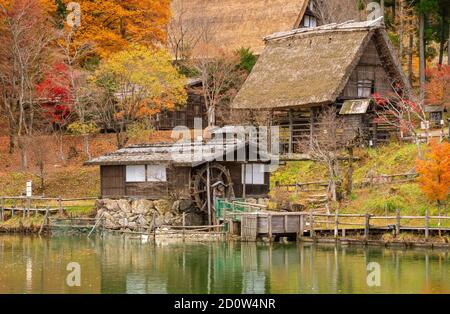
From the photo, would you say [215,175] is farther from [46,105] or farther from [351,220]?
[46,105]

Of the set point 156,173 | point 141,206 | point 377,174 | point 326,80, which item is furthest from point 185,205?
point 326,80

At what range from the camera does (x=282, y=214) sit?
40344 millimetres

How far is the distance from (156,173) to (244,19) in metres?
25.0

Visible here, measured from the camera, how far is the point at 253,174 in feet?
156

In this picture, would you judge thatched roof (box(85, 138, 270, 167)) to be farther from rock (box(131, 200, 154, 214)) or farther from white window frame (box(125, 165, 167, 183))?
rock (box(131, 200, 154, 214))

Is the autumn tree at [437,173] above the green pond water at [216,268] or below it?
above

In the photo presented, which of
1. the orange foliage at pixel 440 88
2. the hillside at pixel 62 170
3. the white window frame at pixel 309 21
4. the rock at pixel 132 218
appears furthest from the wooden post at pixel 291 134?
the white window frame at pixel 309 21

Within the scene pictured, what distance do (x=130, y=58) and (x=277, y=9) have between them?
53.9ft

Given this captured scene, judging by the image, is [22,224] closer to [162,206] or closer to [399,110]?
[162,206]

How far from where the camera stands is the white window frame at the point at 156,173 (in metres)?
45.9

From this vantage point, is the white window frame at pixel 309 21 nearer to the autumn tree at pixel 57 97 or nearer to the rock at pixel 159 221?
the autumn tree at pixel 57 97

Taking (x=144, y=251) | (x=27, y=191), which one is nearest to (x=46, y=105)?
(x=27, y=191)

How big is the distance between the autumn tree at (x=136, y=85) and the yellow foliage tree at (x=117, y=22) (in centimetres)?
431

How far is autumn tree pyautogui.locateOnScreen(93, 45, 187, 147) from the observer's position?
5484 cm
